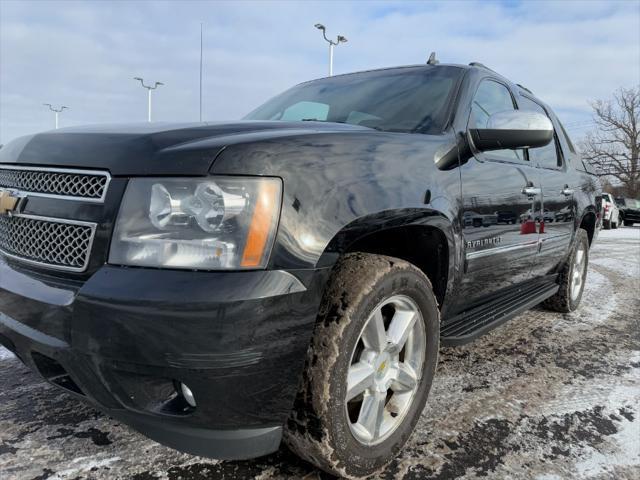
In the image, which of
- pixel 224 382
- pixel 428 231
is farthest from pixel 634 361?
pixel 224 382

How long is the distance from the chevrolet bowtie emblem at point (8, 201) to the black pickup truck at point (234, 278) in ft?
0.04

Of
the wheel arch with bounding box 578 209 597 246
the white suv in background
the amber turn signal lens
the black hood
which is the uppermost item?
the black hood

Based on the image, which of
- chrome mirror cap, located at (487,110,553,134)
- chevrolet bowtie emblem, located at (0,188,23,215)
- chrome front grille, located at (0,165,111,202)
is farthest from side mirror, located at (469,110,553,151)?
chevrolet bowtie emblem, located at (0,188,23,215)

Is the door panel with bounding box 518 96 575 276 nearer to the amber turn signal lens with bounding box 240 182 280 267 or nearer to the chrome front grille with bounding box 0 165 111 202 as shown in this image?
the amber turn signal lens with bounding box 240 182 280 267

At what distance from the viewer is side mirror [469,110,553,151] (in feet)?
7.91

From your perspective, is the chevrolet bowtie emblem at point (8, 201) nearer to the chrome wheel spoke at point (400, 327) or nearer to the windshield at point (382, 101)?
the windshield at point (382, 101)

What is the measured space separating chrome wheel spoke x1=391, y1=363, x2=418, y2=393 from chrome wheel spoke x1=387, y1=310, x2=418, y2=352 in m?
0.10

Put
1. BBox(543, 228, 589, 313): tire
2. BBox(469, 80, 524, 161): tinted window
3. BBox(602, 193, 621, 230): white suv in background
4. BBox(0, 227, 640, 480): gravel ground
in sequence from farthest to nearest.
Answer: BBox(602, 193, 621, 230): white suv in background → BBox(543, 228, 589, 313): tire → BBox(469, 80, 524, 161): tinted window → BBox(0, 227, 640, 480): gravel ground

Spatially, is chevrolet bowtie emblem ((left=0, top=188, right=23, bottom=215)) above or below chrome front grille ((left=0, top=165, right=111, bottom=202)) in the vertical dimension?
below

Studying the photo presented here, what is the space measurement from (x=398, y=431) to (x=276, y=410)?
0.66 metres

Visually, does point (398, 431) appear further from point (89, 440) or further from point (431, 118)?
point (431, 118)

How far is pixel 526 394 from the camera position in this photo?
8.84ft

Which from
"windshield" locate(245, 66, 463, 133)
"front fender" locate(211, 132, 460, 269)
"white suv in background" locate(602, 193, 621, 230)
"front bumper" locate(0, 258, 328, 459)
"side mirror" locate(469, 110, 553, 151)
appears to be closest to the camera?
"front bumper" locate(0, 258, 328, 459)

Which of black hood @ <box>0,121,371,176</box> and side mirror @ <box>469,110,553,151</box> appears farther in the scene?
side mirror @ <box>469,110,553,151</box>
